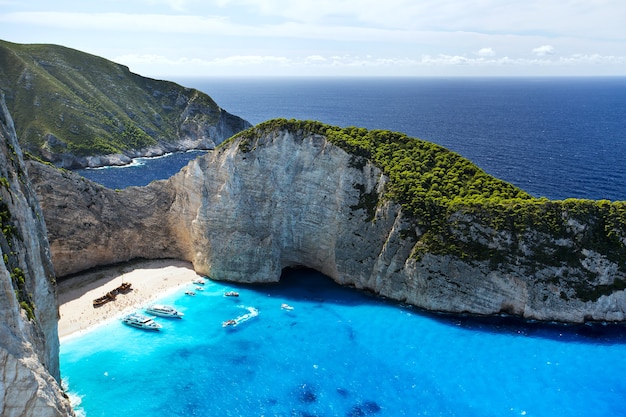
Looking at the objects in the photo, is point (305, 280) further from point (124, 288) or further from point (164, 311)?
point (124, 288)

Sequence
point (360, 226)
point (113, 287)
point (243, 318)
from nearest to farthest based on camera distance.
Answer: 1. point (243, 318)
2. point (360, 226)
3. point (113, 287)

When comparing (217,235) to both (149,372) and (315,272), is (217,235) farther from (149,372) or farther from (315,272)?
(149,372)

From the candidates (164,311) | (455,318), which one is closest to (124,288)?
(164,311)

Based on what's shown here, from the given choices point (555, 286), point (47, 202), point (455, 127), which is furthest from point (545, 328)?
point (455, 127)

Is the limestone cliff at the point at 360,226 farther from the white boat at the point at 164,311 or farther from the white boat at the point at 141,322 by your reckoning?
the white boat at the point at 141,322

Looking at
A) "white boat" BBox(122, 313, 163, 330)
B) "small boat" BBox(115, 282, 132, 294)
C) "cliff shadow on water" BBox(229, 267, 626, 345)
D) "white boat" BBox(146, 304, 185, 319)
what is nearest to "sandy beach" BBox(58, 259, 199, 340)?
"small boat" BBox(115, 282, 132, 294)

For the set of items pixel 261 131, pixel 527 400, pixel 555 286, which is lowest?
pixel 527 400
